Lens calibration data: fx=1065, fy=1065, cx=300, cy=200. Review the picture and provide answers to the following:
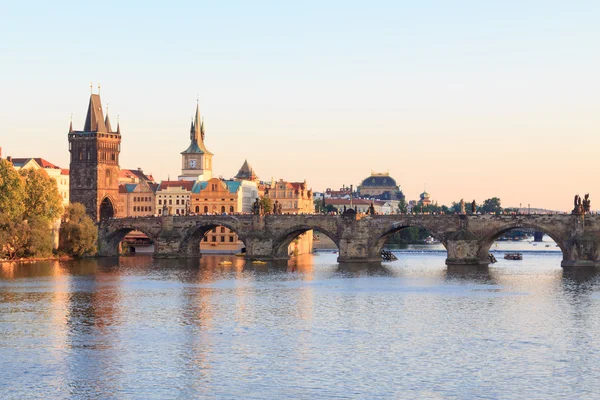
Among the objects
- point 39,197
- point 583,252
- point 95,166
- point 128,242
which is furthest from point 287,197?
point 583,252

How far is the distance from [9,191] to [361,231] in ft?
132

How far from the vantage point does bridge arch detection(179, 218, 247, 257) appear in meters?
135

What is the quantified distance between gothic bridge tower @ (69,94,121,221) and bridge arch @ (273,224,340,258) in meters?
33.1

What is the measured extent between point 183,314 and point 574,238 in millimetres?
55397

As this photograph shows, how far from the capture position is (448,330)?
64250 millimetres

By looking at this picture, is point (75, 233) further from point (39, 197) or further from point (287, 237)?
point (287, 237)

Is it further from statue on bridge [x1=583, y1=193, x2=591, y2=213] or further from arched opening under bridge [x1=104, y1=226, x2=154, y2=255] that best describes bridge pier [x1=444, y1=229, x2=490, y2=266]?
arched opening under bridge [x1=104, y1=226, x2=154, y2=255]

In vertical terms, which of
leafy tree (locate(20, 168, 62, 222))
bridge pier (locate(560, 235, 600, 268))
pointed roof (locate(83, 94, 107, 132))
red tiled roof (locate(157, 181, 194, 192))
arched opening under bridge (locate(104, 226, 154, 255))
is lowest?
bridge pier (locate(560, 235, 600, 268))

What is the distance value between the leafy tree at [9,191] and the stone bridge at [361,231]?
24284mm

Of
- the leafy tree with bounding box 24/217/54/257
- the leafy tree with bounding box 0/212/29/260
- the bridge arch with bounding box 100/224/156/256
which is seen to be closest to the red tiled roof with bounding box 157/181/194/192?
the bridge arch with bounding box 100/224/156/256

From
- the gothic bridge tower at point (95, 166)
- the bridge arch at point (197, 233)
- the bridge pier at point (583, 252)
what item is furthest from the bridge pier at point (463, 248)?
the gothic bridge tower at point (95, 166)

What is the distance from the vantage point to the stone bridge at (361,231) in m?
113

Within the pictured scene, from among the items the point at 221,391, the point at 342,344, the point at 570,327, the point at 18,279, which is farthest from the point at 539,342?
the point at 18,279

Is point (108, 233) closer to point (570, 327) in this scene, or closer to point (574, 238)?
point (574, 238)
